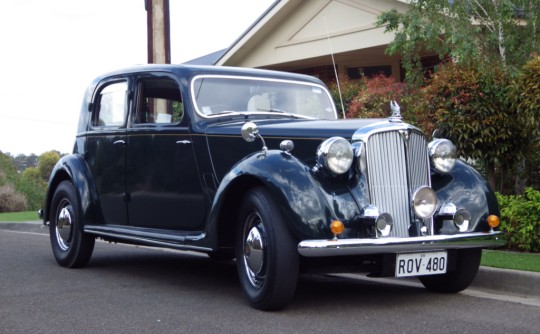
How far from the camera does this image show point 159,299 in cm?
631

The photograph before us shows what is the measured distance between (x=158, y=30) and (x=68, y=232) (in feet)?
15.8

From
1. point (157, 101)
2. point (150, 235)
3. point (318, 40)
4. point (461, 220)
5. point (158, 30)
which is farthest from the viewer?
point (318, 40)

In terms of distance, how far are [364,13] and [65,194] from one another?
978cm

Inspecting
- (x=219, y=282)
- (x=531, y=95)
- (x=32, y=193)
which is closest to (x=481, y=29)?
(x=531, y=95)

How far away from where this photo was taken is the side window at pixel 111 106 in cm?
784

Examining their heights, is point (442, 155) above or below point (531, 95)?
below

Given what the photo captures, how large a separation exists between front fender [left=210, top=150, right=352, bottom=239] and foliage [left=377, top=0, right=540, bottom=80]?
5088 mm

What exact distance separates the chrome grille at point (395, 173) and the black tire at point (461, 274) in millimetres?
695

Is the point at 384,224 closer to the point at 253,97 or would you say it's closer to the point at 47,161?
the point at 253,97

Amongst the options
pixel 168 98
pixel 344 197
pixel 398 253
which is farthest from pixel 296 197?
pixel 168 98

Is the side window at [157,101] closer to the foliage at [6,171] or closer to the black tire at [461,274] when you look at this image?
the black tire at [461,274]

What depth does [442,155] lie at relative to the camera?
6152 millimetres

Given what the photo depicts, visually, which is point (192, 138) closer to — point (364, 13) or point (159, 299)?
point (159, 299)

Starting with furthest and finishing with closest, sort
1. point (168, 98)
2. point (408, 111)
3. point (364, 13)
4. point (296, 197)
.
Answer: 1. point (364, 13)
2. point (408, 111)
3. point (168, 98)
4. point (296, 197)
